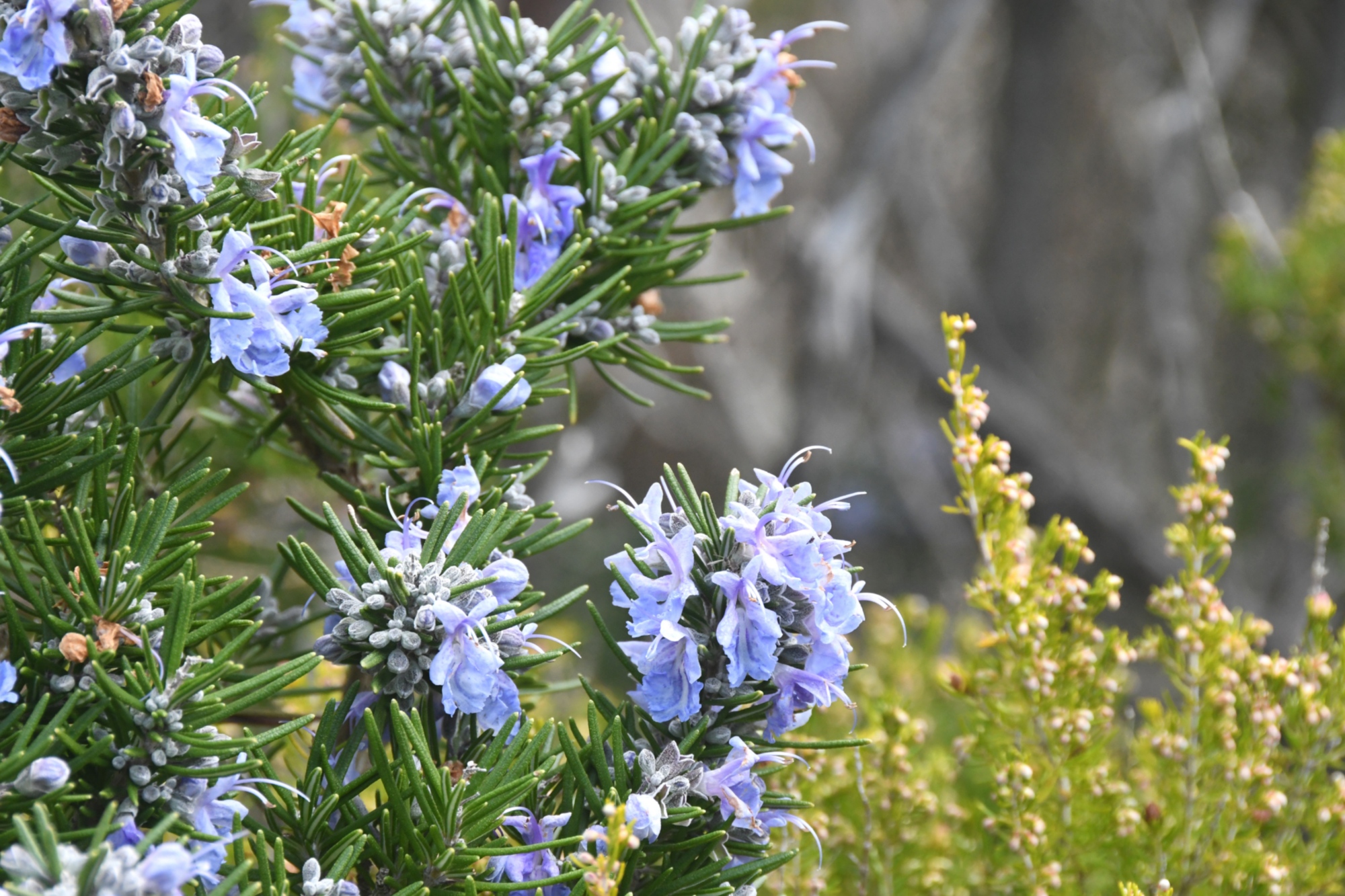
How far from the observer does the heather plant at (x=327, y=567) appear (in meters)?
0.66

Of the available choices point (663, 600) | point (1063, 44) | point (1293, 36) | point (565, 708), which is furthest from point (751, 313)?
point (663, 600)

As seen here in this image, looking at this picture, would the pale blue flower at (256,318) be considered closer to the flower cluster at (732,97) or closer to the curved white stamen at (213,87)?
the curved white stamen at (213,87)

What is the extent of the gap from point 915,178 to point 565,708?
3.15m

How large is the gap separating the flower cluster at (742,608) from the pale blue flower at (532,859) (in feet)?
0.36

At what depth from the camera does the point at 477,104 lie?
99 cm

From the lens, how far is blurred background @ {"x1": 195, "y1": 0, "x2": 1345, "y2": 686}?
10.5 ft

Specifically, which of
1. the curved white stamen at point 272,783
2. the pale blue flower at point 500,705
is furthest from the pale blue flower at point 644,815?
the curved white stamen at point 272,783

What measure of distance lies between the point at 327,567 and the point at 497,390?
0.62 feet

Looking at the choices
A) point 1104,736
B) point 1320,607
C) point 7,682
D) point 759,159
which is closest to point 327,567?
point 7,682

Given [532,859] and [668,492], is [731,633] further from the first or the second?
[532,859]

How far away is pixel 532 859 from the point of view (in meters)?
0.76

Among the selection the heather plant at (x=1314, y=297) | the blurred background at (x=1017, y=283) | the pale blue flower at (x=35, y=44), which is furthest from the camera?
the blurred background at (x=1017, y=283)

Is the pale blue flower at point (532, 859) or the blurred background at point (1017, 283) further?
the blurred background at point (1017, 283)

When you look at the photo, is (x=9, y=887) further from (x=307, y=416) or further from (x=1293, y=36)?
(x=1293, y=36)
